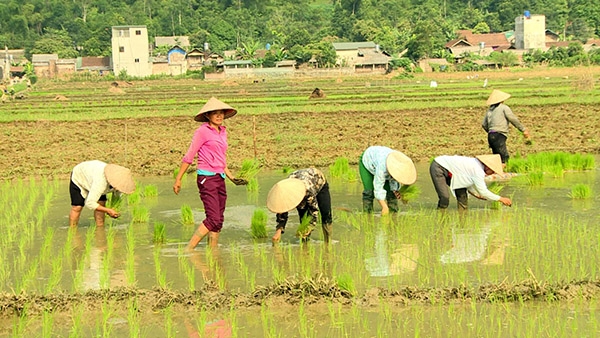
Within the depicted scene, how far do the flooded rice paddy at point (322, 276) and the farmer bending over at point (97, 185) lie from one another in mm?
258

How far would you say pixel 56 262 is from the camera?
633 centimetres

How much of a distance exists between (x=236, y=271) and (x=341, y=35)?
90.2 m

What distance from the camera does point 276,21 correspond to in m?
102

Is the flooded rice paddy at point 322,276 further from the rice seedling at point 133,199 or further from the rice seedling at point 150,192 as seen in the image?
the rice seedling at point 150,192

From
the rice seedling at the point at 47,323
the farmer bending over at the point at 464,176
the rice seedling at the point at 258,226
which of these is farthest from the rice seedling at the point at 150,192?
the rice seedling at the point at 47,323

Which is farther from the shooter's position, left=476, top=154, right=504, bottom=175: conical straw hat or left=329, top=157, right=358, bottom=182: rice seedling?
left=329, top=157, right=358, bottom=182: rice seedling

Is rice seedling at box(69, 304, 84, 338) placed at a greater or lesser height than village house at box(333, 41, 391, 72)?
lesser

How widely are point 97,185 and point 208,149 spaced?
139 centimetres

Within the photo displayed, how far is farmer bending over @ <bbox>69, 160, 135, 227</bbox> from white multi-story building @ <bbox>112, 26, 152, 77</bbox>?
59.8m

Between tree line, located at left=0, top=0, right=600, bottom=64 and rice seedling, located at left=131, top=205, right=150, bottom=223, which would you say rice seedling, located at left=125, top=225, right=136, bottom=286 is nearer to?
rice seedling, located at left=131, top=205, right=150, bottom=223

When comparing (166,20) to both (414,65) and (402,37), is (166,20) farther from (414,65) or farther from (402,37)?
(414,65)

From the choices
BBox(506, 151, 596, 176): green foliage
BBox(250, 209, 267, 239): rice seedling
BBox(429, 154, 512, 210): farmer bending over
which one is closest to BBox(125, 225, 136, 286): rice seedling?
BBox(250, 209, 267, 239): rice seedling

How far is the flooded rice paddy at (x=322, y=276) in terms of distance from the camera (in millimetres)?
4926

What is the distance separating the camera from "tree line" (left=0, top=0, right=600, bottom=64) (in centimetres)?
8143
